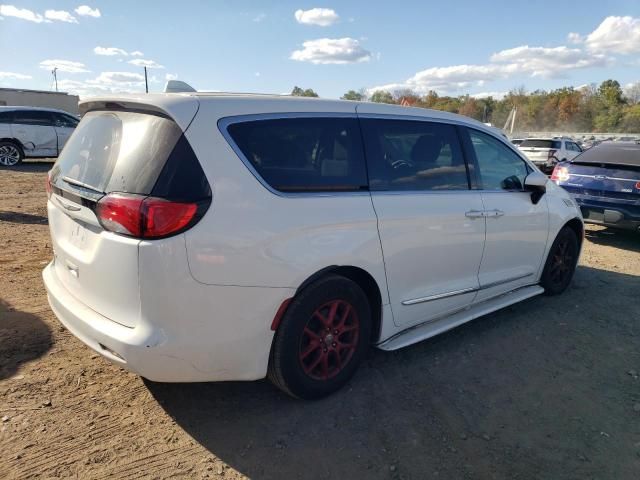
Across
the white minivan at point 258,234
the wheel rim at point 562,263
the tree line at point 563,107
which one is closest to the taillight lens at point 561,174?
the wheel rim at point 562,263

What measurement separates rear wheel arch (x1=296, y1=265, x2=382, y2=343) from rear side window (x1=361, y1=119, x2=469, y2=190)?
0.57 m

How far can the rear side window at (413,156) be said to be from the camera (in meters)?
3.26

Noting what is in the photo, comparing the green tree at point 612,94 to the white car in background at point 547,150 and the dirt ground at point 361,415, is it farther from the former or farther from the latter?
the dirt ground at point 361,415

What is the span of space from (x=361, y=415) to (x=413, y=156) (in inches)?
72.1

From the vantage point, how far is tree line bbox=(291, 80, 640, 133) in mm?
69875

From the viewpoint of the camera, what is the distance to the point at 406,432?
2820mm

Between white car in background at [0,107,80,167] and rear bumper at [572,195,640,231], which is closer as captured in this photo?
rear bumper at [572,195,640,231]

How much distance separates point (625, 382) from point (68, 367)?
154 inches

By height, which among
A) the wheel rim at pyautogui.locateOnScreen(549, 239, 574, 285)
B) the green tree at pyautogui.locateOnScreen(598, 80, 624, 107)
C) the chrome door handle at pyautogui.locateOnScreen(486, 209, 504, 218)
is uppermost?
the green tree at pyautogui.locateOnScreen(598, 80, 624, 107)

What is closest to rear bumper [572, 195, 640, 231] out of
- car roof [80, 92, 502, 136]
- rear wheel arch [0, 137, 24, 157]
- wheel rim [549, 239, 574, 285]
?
wheel rim [549, 239, 574, 285]

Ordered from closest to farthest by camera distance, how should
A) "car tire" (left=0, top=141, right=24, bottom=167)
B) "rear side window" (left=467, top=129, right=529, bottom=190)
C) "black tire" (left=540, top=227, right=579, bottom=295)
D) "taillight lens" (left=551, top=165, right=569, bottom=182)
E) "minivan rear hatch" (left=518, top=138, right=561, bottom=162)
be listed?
"rear side window" (left=467, top=129, right=529, bottom=190), "black tire" (left=540, top=227, right=579, bottom=295), "taillight lens" (left=551, top=165, right=569, bottom=182), "car tire" (left=0, top=141, right=24, bottom=167), "minivan rear hatch" (left=518, top=138, right=561, bottom=162)

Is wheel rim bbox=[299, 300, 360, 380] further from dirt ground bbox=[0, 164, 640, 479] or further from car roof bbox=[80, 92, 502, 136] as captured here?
car roof bbox=[80, 92, 502, 136]

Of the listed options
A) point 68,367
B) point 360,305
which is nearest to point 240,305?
point 360,305

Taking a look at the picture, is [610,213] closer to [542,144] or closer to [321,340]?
[321,340]
